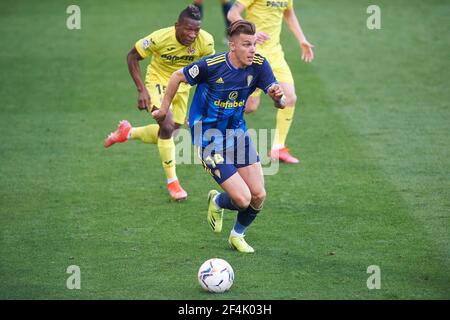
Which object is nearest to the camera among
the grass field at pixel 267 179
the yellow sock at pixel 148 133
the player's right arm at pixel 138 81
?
the grass field at pixel 267 179

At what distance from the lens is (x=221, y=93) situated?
7703 mm

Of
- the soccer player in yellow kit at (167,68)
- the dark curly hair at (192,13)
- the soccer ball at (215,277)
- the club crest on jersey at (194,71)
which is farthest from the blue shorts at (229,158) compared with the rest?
the dark curly hair at (192,13)

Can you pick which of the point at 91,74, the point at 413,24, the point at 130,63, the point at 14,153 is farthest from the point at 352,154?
the point at 413,24

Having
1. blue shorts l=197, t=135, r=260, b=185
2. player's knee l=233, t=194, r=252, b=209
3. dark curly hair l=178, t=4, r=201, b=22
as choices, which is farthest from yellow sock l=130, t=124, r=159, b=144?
player's knee l=233, t=194, r=252, b=209

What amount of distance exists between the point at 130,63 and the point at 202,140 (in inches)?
81.3

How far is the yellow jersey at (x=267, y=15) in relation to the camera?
35.5ft

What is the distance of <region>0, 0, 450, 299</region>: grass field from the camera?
285 inches

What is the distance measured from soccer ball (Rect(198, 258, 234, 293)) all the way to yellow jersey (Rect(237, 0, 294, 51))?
4.72 m

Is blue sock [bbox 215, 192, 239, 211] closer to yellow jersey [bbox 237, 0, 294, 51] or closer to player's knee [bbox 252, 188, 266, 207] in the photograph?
player's knee [bbox 252, 188, 266, 207]

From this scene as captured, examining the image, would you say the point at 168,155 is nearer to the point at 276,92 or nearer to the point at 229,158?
the point at 229,158

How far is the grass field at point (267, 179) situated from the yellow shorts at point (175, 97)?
0.94 m

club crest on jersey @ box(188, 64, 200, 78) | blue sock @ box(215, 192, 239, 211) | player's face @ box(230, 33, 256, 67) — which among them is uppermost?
player's face @ box(230, 33, 256, 67)

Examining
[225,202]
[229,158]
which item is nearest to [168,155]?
[225,202]

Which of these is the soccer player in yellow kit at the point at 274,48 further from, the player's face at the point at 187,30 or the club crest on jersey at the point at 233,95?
the club crest on jersey at the point at 233,95
